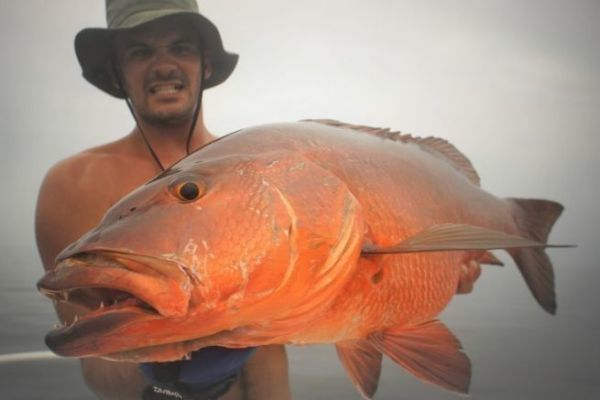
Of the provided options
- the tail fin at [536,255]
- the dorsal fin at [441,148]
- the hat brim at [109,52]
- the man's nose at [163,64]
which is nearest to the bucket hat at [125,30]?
the hat brim at [109,52]

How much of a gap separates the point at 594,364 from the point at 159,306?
1214 cm

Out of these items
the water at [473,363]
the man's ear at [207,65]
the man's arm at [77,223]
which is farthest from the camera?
the water at [473,363]

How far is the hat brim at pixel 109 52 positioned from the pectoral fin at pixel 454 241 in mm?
1729

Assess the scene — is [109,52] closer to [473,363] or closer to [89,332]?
[89,332]

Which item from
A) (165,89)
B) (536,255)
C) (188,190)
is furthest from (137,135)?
(536,255)

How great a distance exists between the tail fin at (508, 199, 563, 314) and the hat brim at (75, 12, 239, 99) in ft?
5.86

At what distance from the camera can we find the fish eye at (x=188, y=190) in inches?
30.4

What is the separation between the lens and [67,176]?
6.82ft

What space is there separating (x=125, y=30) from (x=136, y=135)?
568mm

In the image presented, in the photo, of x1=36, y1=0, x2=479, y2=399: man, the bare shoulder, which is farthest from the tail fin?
the bare shoulder

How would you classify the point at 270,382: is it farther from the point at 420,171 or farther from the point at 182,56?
the point at 182,56

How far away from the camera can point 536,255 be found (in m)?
A: 1.84

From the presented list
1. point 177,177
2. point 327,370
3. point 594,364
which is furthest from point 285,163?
point 594,364

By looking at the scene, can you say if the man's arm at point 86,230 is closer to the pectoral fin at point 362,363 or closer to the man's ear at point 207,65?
the man's ear at point 207,65
